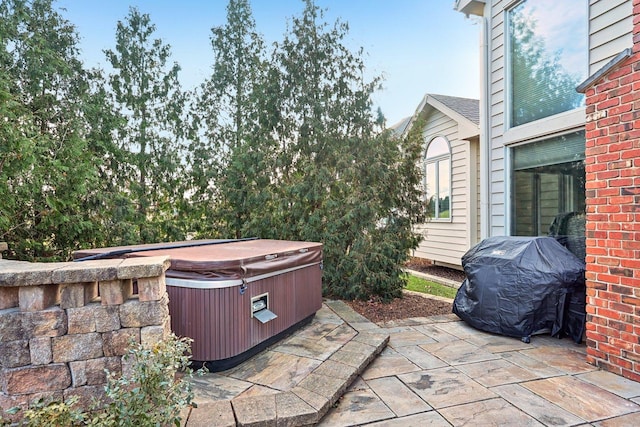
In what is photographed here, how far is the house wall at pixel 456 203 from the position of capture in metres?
6.59

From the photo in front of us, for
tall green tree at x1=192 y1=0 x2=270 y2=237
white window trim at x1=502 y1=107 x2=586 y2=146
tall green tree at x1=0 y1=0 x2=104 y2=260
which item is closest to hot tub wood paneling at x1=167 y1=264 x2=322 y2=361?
tall green tree at x1=0 y1=0 x2=104 y2=260

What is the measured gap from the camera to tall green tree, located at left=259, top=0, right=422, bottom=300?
4773 mm

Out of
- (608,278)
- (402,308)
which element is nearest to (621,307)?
(608,278)

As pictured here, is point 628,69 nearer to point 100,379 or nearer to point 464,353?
point 464,353

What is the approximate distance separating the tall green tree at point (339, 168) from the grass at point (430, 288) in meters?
1.01

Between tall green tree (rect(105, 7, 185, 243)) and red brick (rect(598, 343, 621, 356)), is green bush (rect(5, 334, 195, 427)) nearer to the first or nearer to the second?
red brick (rect(598, 343, 621, 356))

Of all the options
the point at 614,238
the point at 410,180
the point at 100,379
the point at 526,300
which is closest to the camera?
the point at 100,379

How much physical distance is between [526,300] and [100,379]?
3373mm

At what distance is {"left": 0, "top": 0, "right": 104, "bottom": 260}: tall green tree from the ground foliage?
2 centimetres

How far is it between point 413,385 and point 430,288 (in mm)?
3657

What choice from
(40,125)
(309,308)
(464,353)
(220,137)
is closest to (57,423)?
(309,308)

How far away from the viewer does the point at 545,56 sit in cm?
Answer: 438

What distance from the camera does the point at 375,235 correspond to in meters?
4.84

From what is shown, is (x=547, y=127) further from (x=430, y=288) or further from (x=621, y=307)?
(x=430, y=288)
